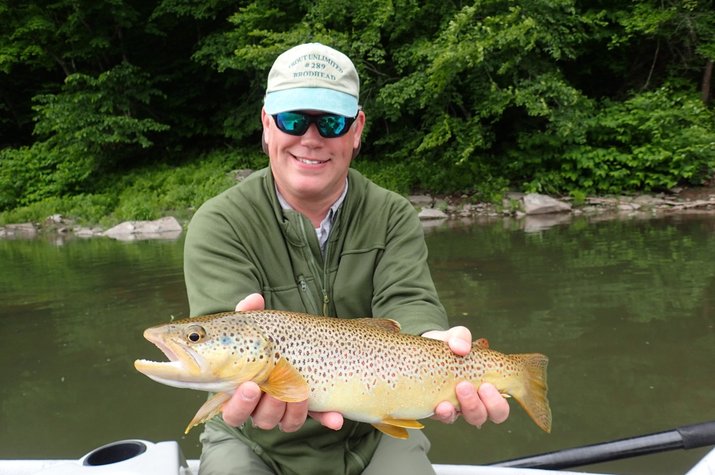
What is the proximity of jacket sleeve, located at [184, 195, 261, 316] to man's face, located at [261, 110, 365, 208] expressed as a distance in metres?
0.30

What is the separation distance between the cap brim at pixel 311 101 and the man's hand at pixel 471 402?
1.01 meters

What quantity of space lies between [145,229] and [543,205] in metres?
10.6

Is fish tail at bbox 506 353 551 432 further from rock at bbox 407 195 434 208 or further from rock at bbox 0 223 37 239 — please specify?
rock at bbox 0 223 37 239

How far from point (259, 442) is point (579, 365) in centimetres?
Result: 416

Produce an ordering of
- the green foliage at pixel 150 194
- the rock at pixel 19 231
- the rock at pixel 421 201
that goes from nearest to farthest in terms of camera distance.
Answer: the rock at pixel 421 201 < the rock at pixel 19 231 < the green foliage at pixel 150 194

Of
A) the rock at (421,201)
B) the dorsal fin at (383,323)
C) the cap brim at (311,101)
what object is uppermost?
the cap brim at (311,101)

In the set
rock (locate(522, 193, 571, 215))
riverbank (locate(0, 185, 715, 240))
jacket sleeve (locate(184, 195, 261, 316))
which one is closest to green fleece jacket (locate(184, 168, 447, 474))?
jacket sleeve (locate(184, 195, 261, 316))

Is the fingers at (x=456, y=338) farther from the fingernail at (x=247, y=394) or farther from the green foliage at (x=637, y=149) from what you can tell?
the green foliage at (x=637, y=149)

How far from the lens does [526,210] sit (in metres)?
16.3

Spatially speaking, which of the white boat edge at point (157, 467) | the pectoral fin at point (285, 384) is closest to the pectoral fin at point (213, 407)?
the pectoral fin at point (285, 384)

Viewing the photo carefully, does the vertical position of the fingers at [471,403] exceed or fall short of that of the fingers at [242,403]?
it falls short

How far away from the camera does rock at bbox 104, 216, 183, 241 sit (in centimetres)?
1656

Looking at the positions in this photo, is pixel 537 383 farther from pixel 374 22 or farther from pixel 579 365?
pixel 374 22

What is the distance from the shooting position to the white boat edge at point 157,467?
7.40ft
